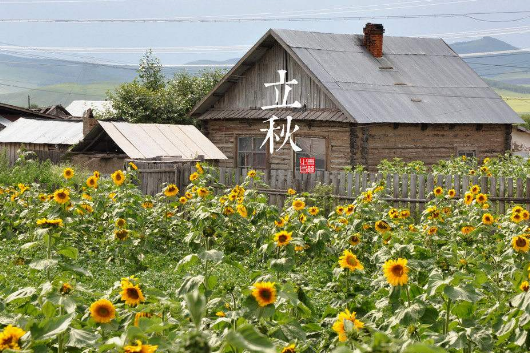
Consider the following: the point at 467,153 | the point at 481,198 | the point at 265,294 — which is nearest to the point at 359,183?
the point at 481,198

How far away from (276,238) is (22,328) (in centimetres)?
274

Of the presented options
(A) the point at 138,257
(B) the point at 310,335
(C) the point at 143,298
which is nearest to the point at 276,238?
(B) the point at 310,335

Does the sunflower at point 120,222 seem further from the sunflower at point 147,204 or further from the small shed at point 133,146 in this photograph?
the small shed at point 133,146

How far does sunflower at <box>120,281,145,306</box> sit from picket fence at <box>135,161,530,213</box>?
967 cm

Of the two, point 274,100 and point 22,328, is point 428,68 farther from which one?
point 22,328

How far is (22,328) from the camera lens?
11.9 feet

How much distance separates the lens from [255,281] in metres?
4.73

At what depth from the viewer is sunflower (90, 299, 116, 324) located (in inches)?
151

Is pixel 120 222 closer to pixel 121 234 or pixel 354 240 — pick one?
pixel 121 234

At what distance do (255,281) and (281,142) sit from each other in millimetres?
19729

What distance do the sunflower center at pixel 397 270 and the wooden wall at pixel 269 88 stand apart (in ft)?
58.9

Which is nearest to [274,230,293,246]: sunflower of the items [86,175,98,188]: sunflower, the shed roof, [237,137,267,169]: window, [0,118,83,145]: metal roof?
[86,175,98,188]: sunflower

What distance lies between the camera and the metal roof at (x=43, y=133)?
31719 mm

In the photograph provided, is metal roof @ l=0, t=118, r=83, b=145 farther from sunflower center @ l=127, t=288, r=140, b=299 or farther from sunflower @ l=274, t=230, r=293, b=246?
sunflower center @ l=127, t=288, r=140, b=299
